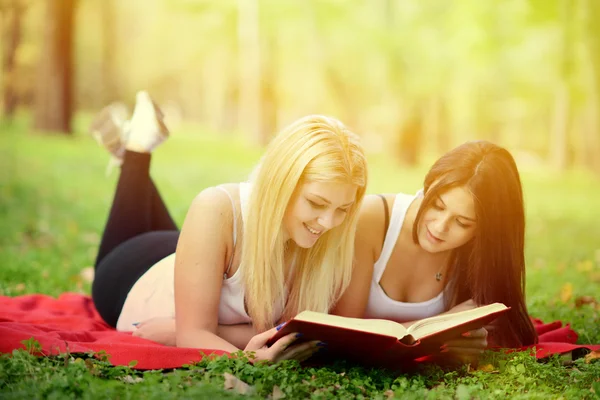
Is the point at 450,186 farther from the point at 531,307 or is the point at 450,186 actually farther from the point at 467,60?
the point at 467,60

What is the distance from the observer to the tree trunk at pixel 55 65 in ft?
40.5

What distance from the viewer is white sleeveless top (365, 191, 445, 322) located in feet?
11.7

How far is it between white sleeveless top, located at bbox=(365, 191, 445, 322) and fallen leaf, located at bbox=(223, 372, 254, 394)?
3.67 ft

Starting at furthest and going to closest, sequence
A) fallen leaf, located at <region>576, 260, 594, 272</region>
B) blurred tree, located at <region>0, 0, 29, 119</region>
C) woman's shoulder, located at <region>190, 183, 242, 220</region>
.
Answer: blurred tree, located at <region>0, 0, 29, 119</region>
fallen leaf, located at <region>576, 260, 594, 272</region>
woman's shoulder, located at <region>190, 183, 242, 220</region>

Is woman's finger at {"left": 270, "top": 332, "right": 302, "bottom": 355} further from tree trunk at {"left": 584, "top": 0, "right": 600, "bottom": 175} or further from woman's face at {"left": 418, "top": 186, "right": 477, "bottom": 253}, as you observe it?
tree trunk at {"left": 584, "top": 0, "right": 600, "bottom": 175}

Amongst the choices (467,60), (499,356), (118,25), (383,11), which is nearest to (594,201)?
(467,60)

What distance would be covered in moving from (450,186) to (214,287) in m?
1.19

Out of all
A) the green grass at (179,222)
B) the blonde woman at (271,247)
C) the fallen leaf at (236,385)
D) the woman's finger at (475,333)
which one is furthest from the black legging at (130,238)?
the woman's finger at (475,333)

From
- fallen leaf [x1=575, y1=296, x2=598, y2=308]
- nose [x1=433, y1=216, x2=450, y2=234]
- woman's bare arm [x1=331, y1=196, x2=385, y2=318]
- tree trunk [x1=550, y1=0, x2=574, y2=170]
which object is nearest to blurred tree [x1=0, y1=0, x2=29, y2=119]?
tree trunk [x1=550, y1=0, x2=574, y2=170]

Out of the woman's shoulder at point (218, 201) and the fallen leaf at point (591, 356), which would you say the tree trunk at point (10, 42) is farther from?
the fallen leaf at point (591, 356)

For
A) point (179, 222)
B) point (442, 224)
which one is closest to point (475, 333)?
point (442, 224)

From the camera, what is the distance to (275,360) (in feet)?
9.42

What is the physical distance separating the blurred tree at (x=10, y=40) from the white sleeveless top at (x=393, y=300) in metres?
14.1

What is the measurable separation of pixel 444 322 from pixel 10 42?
1560cm
